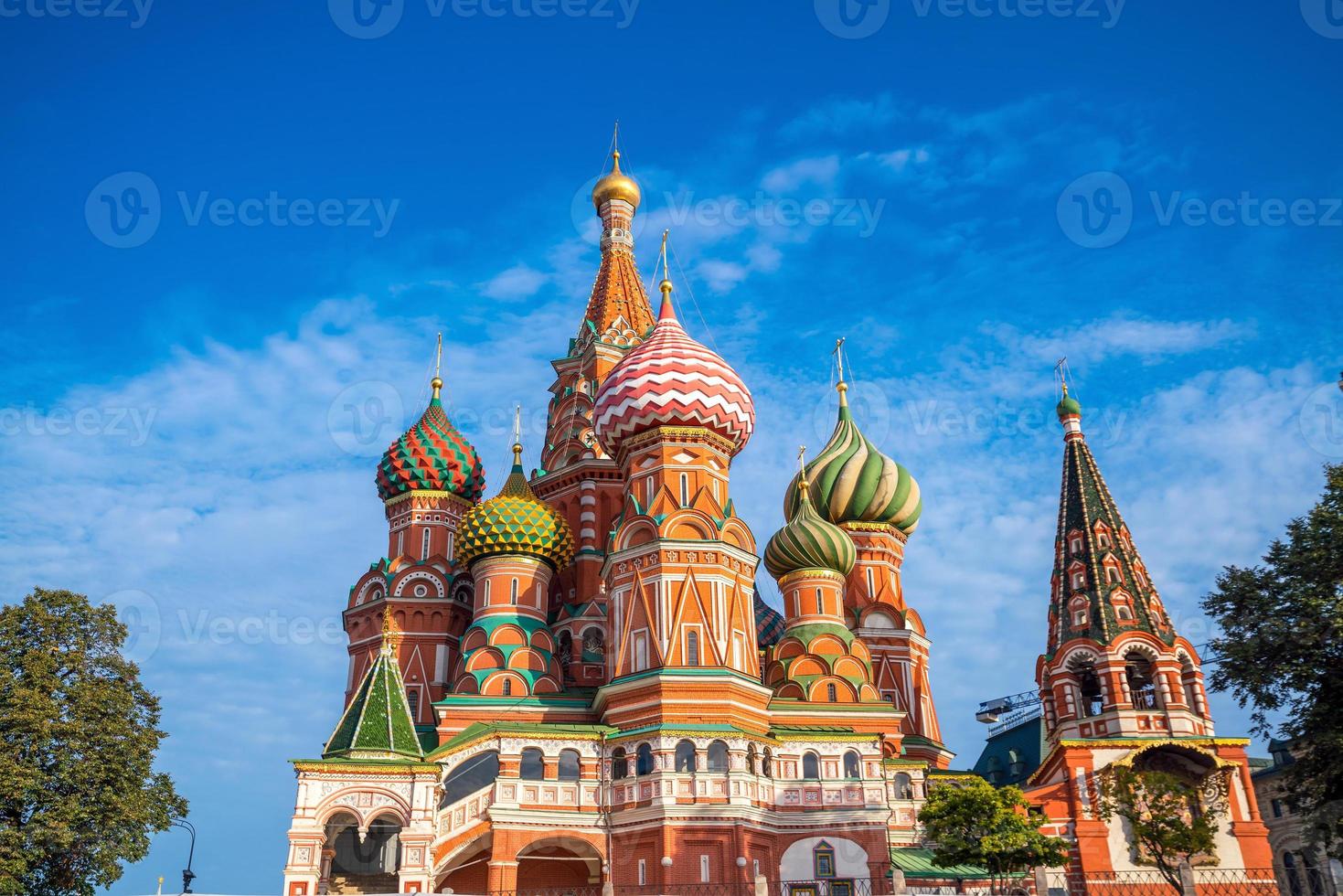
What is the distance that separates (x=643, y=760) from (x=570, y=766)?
1824 mm

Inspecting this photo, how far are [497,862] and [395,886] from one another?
7.95 ft

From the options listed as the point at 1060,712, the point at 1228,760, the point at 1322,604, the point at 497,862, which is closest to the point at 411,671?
the point at 497,862

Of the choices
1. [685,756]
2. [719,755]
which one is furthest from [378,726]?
[719,755]

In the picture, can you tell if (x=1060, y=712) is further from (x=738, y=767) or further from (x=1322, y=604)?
(x=1322, y=604)

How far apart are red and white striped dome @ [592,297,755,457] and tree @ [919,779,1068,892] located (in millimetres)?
12535

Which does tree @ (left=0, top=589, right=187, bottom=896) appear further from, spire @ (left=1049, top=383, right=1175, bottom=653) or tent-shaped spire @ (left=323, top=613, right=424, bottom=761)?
spire @ (left=1049, top=383, right=1175, bottom=653)

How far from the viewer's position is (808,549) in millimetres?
34844

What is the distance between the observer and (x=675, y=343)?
34.3 m

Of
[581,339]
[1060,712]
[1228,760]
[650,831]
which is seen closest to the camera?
[650,831]

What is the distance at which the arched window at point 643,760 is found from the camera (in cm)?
2777

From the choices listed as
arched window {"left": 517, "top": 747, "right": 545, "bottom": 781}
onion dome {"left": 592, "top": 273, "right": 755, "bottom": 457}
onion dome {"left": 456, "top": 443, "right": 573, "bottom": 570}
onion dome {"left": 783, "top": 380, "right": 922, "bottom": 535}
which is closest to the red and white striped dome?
onion dome {"left": 592, "top": 273, "right": 755, "bottom": 457}

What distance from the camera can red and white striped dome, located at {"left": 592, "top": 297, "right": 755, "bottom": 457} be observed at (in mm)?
32781

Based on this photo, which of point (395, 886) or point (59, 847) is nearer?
point (59, 847)

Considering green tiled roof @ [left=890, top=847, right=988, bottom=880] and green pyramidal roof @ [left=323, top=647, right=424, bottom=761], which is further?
green tiled roof @ [left=890, top=847, right=988, bottom=880]
